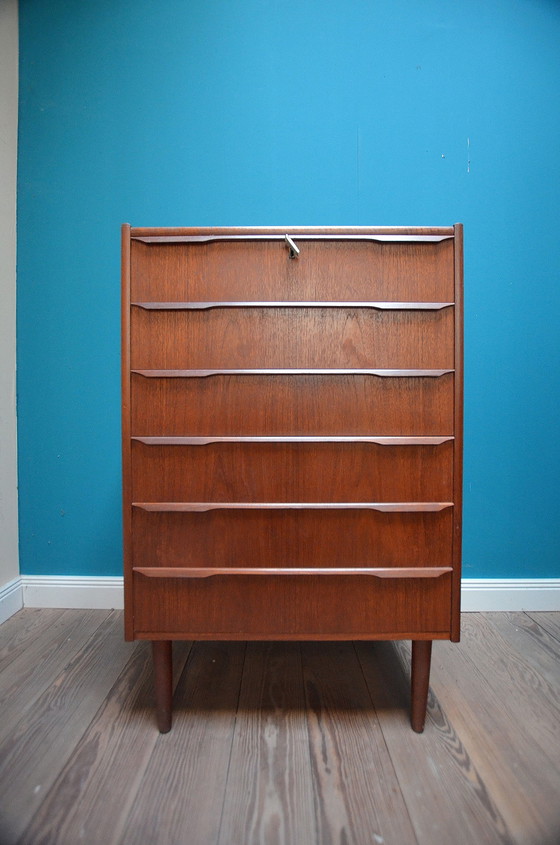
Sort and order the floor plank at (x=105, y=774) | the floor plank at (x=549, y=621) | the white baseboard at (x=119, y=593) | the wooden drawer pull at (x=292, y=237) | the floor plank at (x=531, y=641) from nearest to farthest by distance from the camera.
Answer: the floor plank at (x=105, y=774) < the wooden drawer pull at (x=292, y=237) < the floor plank at (x=531, y=641) < the floor plank at (x=549, y=621) < the white baseboard at (x=119, y=593)

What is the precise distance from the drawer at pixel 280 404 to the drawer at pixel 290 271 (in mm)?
167

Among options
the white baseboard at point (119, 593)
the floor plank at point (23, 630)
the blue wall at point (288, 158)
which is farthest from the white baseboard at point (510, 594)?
the floor plank at point (23, 630)

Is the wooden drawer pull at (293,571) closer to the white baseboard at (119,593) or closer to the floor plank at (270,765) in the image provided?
the floor plank at (270,765)

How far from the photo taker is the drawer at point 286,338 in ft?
2.81

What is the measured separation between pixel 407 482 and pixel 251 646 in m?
0.76

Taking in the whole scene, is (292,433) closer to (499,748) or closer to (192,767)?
(192,767)

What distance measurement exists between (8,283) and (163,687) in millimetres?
1292

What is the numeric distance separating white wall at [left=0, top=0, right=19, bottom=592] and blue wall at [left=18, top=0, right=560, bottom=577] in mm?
31

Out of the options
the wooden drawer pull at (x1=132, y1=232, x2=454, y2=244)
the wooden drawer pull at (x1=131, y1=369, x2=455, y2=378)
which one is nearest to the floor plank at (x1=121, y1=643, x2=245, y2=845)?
the wooden drawer pull at (x1=131, y1=369, x2=455, y2=378)

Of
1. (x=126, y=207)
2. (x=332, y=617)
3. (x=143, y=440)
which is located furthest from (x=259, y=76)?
(x=332, y=617)

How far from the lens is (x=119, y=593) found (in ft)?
4.84

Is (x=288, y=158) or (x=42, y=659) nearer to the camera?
(x=42, y=659)

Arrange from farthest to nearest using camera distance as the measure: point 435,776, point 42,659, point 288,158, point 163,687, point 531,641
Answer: point 288,158 → point 531,641 → point 42,659 → point 163,687 → point 435,776

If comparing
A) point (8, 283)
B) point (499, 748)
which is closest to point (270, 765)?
point (499, 748)
